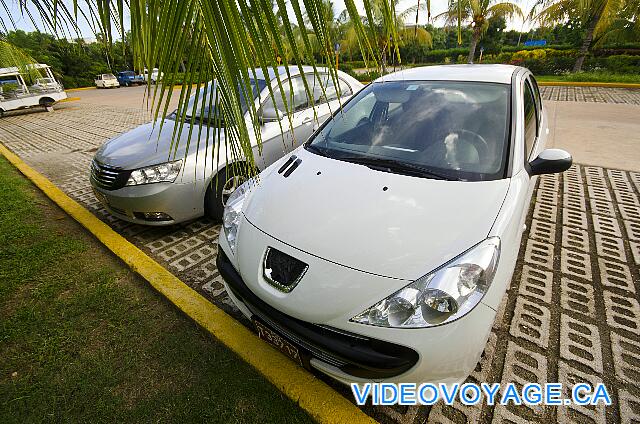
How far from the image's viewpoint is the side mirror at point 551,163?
185 cm

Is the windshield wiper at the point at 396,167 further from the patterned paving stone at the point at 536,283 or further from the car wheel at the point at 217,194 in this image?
the car wheel at the point at 217,194

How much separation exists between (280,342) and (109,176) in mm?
2274

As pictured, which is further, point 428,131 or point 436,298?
point 428,131

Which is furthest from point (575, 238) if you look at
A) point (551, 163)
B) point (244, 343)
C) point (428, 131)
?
point (244, 343)

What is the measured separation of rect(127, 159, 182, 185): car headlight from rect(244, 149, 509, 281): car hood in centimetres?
115

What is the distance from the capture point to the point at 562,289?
2139 millimetres

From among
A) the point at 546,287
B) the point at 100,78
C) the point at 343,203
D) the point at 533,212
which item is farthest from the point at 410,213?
the point at 100,78

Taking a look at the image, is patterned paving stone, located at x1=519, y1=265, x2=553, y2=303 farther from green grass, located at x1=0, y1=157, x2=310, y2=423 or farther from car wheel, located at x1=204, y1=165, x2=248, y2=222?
car wheel, located at x1=204, y1=165, x2=248, y2=222

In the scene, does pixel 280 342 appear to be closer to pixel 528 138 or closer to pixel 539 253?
pixel 528 138

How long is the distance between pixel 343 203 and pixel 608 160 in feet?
16.8

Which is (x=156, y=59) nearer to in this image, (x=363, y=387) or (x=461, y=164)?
(x=363, y=387)

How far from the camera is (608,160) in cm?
448

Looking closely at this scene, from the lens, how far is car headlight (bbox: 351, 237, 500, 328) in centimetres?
124

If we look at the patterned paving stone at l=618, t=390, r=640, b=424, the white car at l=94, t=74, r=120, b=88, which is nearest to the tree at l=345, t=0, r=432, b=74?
the patterned paving stone at l=618, t=390, r=640, b=424
